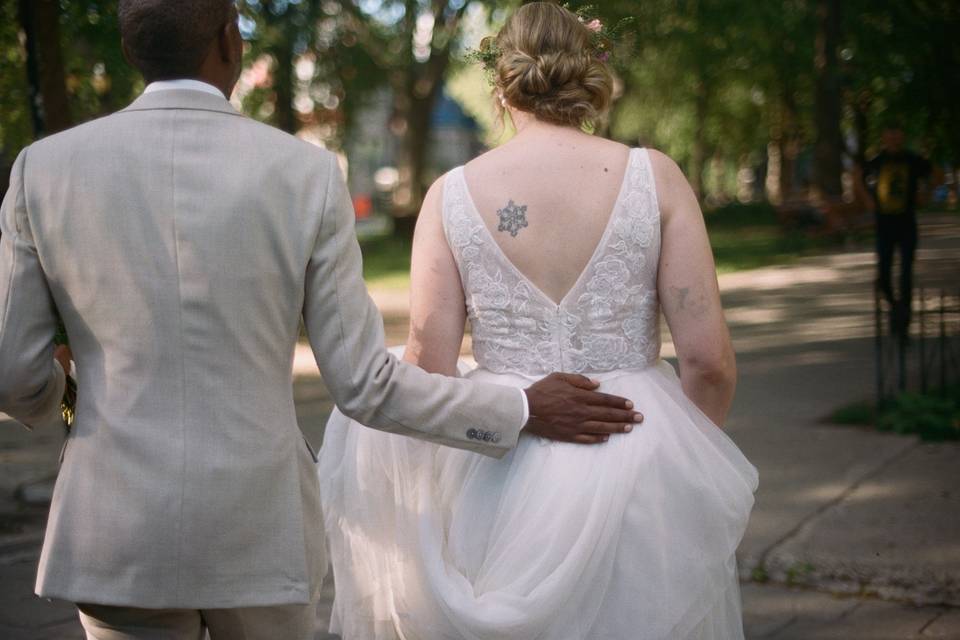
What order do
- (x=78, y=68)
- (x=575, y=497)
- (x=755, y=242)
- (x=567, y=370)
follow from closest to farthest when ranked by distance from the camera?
(x=575, y=497) → (x=567, y=370) → (x=78, y=68) → (x=755, y=242)

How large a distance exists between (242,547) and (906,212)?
9654 mm

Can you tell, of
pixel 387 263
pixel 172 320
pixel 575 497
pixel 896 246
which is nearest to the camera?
pixel 172 320

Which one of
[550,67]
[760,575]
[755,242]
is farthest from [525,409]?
[755,242]

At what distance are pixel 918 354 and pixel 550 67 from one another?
8.22 metres

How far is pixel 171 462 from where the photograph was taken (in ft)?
6.97

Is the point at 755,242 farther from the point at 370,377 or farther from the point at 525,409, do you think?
the point at 370,377

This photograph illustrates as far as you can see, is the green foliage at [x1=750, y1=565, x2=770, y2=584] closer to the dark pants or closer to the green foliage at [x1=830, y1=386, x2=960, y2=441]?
the green foliage at [x1=830, y1=386, x2=960, y2=441]

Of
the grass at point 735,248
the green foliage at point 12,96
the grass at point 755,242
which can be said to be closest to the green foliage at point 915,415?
the green foliage at point 12,96

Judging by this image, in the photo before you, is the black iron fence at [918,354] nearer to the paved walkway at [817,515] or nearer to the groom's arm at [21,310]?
the paved walkway at [817,515]

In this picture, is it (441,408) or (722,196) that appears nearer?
(441,408)

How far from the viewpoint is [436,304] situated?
9.73 ft

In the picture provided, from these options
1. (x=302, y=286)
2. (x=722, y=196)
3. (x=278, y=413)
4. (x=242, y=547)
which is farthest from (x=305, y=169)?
(x=722, y=196)

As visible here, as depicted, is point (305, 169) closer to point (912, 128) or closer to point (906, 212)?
point (912, 128)

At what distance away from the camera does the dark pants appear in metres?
10.5
